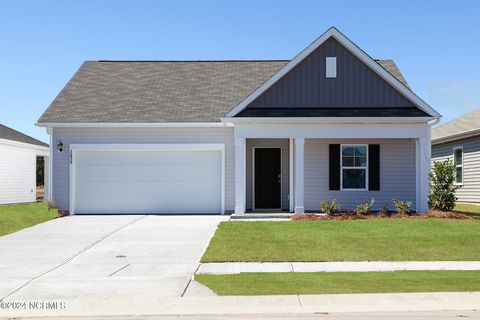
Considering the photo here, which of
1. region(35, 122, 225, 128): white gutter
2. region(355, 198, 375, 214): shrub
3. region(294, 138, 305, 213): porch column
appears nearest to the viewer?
region(355, 198, 375, 214): shrub

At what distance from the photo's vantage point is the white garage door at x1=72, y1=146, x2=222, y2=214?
20.3m

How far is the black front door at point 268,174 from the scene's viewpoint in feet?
68.1

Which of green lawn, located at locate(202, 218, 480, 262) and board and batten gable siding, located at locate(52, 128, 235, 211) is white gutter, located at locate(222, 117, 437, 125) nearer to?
board and batten gable siding, located at locate(52, 128, 235, 211)

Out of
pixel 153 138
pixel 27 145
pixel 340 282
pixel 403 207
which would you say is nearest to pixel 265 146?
pixel 153 138

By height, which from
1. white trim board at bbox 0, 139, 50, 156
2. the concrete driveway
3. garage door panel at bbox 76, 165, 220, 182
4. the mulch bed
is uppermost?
white trim board at bbox 0, 139, 50, 156

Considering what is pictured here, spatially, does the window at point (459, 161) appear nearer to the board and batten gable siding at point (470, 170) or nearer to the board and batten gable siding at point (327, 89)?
the board and batten gable siding at point (470, 170)

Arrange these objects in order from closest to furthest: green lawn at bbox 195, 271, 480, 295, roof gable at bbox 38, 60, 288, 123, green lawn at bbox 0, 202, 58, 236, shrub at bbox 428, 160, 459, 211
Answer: green lawn at bbox 195, 271, 480, 295 < green lawn at bbox 0, 202, 58, 236 < shrub at bbox 428, 160, 459, 211 < roof gable at bbox 38, 60, 288, 123

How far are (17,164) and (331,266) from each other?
2124 cm

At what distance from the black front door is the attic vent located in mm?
3309

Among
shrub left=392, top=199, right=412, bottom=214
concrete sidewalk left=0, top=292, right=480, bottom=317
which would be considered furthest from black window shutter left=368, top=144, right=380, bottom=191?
concrete sidewalk left=0, top=292, right=480, bottom=317

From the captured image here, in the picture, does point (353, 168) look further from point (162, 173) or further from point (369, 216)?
point (162, 173)

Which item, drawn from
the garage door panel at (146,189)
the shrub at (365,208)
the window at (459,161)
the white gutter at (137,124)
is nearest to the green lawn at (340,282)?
the shrub at (365,208)

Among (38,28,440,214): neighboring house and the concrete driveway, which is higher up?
(38,28,440,214): neighboring house

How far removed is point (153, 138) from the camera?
20.3 meters
